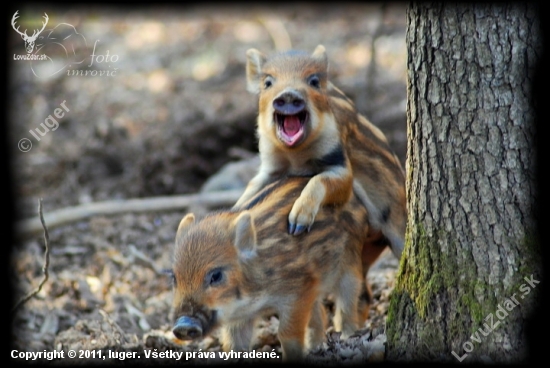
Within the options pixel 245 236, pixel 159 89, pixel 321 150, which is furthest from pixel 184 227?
pixel 159 89

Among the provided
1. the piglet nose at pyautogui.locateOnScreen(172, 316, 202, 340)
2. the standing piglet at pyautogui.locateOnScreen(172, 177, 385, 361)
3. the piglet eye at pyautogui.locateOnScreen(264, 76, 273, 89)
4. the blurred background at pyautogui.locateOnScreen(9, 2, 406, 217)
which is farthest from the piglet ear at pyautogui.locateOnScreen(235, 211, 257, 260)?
the blurred background at pyautogui.locateOnScreen(9, 2, 406, 217)

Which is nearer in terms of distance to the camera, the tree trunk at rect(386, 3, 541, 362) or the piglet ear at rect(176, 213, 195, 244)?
the tree trunk at rect(386, 3, 541, 362)

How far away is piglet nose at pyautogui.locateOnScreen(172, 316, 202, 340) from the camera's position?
460 centimetres

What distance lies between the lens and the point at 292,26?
45.1 feet

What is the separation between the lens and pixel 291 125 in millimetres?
5656

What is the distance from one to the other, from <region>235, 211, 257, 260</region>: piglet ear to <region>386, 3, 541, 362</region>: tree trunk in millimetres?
1368

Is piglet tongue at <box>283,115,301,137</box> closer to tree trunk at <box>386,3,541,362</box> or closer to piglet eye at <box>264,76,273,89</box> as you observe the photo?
piglet eye at <box>264,76,273,89</box>

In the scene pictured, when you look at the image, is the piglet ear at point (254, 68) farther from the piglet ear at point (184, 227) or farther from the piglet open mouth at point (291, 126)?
the piglet ear at point (184, 227)

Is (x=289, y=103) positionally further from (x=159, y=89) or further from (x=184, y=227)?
(x=159, y=89)

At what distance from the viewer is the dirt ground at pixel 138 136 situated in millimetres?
6281

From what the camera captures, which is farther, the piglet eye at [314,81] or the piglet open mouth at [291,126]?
the piglet eye at [314,81]

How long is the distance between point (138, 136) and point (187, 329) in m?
6.04

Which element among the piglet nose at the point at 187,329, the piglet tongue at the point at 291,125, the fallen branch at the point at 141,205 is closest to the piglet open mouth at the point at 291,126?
the piglet tongue at the point at 291,125

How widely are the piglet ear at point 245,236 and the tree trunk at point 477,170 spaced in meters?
1.37
